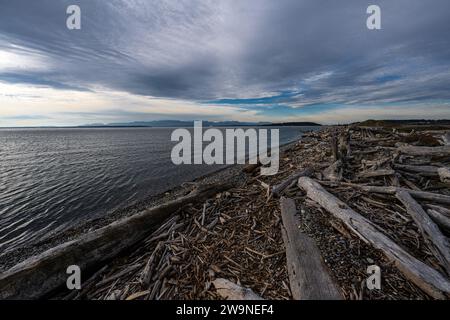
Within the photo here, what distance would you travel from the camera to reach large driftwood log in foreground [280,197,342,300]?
11.3 feet

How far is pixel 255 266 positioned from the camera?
15.4 feet

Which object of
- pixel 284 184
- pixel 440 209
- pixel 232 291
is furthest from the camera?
pixel 284 184

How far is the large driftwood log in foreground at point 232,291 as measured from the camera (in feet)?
12.2

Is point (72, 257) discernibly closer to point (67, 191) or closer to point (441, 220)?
point (441, 220)

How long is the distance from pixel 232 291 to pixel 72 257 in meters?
4.41

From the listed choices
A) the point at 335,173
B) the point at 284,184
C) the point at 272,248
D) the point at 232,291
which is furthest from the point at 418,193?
the point at 232,291

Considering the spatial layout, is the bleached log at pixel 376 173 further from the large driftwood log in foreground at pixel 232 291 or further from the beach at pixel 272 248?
the large driftwood log in foreground at pixel 232 291

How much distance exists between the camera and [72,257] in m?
5.02

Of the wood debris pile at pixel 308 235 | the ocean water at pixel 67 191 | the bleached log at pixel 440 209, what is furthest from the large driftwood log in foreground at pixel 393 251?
the ocean water at pixel 67 191

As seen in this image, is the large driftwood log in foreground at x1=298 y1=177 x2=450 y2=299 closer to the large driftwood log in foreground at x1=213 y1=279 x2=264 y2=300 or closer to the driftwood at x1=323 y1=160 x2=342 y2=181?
the driftwood at x1=323 y1=160 x2=342 y2=181

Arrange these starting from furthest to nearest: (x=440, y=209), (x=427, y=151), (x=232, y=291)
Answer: (x=427, y=151), (x=440, y=209), (x=232, y=291)

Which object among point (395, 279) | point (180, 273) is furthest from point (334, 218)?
point (180, 273)

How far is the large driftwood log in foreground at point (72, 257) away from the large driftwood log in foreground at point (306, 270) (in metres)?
4.76
